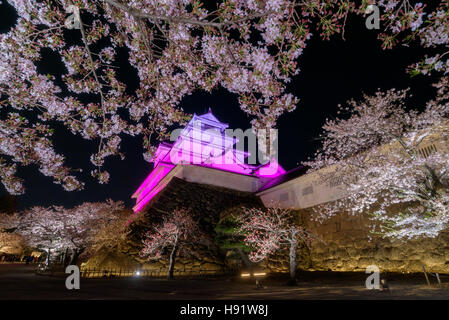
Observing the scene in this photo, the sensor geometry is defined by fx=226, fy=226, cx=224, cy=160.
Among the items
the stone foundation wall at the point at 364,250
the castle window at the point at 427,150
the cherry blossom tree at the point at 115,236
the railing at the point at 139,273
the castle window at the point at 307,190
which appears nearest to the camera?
the stone foundation wall at the point at 364,250

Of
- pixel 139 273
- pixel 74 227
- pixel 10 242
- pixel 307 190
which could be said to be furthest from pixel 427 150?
pixel 10 242

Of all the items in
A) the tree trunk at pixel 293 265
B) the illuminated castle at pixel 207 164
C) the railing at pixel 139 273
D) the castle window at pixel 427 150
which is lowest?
the railing at pixel 139 273

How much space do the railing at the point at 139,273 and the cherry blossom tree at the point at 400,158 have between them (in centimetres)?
1089

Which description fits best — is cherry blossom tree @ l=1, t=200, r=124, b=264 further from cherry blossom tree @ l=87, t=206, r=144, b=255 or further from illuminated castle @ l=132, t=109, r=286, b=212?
illuminated castle @ l=132, t=109, r=286, b=212

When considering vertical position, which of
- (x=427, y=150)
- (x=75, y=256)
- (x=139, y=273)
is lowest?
(x=139, y=273)

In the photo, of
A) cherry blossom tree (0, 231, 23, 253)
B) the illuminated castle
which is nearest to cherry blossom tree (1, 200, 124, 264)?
the illuminated castle

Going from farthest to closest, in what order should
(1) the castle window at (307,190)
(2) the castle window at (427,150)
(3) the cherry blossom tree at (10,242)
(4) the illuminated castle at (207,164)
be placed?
(3) the cherry blossom tree at (10,242) < (4) the illuminated castle at (207,164) < (1) the castle window at (307,190) < (2) the castle window at (427,150)

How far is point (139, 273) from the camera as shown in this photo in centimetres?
1495

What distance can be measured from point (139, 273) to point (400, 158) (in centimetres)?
1647

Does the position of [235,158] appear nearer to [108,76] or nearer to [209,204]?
[209,204]

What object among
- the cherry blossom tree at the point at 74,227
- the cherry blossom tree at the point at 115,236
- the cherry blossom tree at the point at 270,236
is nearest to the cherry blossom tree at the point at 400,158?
the cherry blossom tree at the point at 270,236

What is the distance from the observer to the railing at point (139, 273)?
46.4 ft

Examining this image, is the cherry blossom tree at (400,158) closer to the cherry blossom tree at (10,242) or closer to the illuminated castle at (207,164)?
the illuminated castle at (207,164)

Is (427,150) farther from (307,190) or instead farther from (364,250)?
(307,190)
